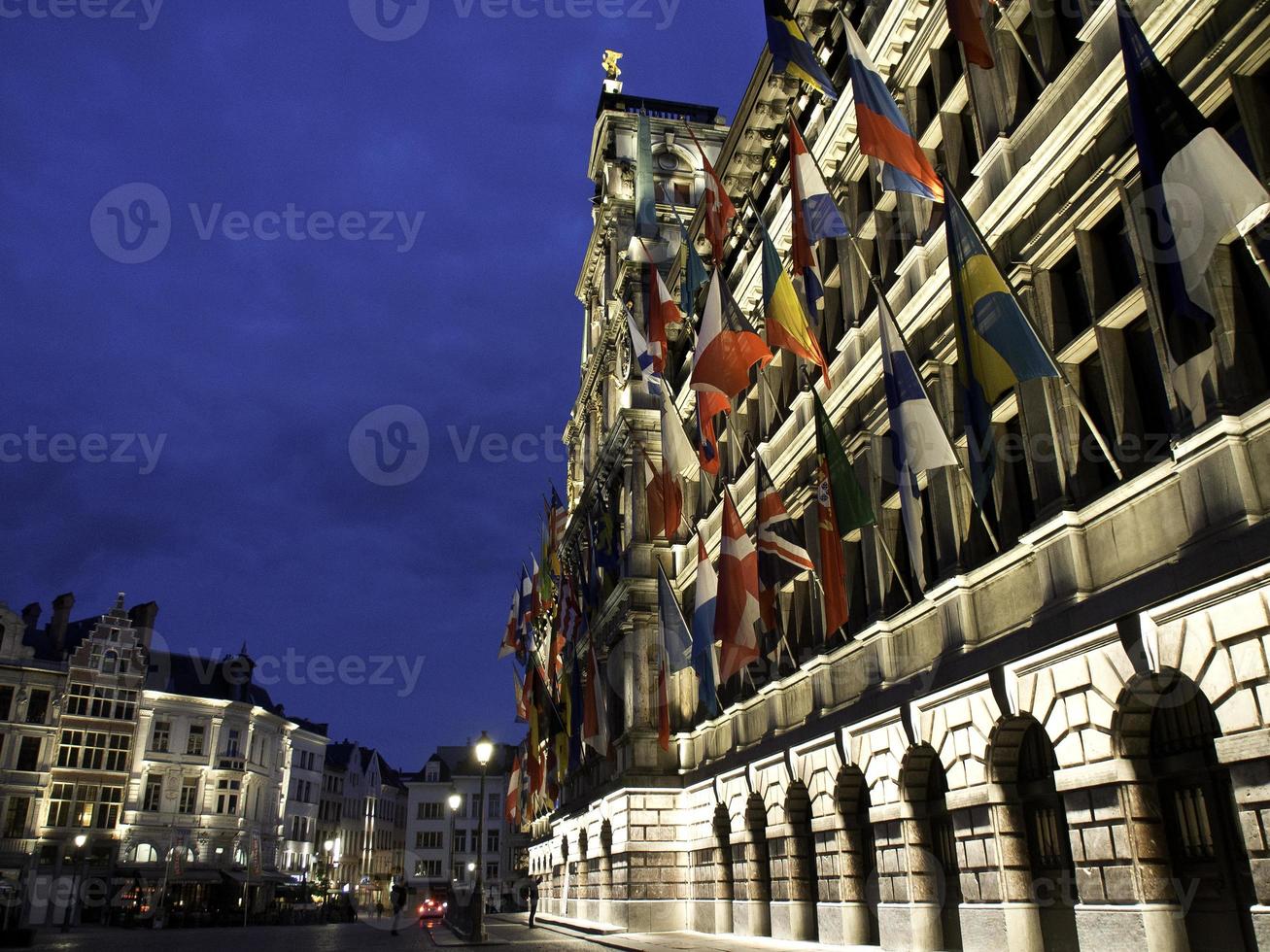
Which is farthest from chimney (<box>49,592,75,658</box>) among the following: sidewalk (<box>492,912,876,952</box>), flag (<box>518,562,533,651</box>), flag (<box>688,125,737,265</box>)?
flag (<box>688,125,737,265</box>)

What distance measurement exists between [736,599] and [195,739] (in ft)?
235

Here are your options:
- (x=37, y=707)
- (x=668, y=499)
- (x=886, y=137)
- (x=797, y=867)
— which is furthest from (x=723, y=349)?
(x=37, y=707)

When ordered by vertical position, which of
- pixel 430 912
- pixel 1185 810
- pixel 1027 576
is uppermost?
pixel 1027 576

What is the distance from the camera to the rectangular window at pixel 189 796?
254 feet

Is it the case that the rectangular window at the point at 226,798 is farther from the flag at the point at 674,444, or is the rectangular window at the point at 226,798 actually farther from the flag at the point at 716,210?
the flag at the point at 716,210

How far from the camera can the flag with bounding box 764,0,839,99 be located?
1973 centimetres

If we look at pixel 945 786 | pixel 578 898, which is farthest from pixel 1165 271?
pixel 578 898

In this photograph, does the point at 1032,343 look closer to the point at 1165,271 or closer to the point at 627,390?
the point at 1165,271

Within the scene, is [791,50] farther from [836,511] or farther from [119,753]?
[119,753]

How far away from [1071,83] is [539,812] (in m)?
56.2

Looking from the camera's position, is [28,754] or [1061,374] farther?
[28,754]

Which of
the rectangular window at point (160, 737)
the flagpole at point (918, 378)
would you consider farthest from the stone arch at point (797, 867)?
the rectangular window at point (160, 737)

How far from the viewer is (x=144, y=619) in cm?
7969

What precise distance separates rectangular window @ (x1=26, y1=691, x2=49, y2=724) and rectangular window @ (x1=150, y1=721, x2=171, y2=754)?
10.2 m
